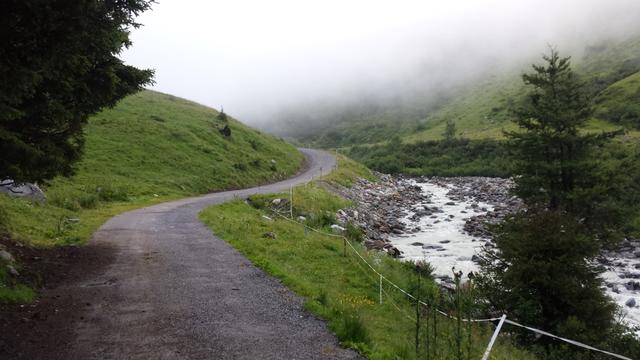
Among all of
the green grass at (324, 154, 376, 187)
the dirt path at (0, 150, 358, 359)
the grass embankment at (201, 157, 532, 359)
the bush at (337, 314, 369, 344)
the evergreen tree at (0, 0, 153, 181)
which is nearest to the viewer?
the evergreen tree at (0, 0, 153, 181)

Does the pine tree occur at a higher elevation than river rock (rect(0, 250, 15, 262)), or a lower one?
higher

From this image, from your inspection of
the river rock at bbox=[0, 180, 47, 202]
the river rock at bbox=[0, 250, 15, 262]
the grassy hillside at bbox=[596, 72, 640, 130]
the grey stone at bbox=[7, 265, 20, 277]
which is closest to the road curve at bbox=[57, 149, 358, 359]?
the grey stone at bbox=[7, 265, 20, 277]

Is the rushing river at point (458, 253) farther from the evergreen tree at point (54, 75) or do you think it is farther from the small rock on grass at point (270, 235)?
the evergreen tree at point (54, 75)

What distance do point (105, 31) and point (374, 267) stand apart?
492 inches

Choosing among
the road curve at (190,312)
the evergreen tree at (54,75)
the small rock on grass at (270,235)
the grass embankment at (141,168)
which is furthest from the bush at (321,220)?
the evergreen tree at (54,75)

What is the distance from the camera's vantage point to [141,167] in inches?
1777

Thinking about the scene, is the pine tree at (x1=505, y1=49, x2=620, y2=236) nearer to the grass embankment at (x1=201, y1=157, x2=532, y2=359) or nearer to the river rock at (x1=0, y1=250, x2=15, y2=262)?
the grass embankment at (x1=201, y1=157, x2=532, y2=359)

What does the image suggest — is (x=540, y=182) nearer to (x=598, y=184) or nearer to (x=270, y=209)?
(x=598, y=184)

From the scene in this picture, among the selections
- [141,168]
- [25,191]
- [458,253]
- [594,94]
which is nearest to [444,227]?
[458,253]

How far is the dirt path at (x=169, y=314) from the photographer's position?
29.8ft

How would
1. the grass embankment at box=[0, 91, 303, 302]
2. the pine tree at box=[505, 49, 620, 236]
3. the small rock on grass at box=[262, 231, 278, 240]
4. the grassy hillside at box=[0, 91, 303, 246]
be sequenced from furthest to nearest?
1. the pine tree at box=[505, 49, 620, 236]
2. the grassy hillside at box=[0, 91, 303, 246]
3. the grass embankment at box=[0, 91, 303, 302]
4. the small rock on grass at box=[262, 231, 278, 240]

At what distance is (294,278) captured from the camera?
14.7 metres

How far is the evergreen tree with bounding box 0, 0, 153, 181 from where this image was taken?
26.4 feet

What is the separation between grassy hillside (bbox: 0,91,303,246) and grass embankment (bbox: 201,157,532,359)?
25.4 ft
